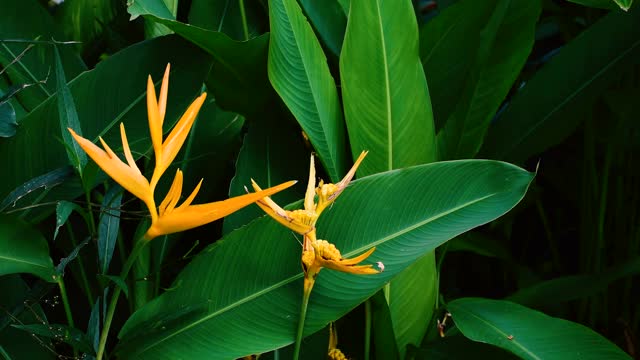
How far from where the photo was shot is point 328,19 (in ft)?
2.99

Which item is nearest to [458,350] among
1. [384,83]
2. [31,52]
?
[384,83]

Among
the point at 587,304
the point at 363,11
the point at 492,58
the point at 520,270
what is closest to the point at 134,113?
the point at 363,11

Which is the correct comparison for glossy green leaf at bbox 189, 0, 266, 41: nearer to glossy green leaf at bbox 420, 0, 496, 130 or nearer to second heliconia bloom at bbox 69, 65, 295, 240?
glossy green leaf at bbox 420, 0, 496, 130

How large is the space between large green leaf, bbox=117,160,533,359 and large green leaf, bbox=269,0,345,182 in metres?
0.10

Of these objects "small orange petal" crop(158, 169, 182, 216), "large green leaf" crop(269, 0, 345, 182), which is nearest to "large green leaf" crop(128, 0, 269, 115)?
"large green leaf" crop(269, 0, 345, 182)

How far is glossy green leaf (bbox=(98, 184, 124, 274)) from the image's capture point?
679mm

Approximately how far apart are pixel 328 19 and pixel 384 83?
0.15 m

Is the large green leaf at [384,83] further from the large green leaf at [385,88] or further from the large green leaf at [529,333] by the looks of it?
the large green leaf at [529,333]

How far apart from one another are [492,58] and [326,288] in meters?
0.34

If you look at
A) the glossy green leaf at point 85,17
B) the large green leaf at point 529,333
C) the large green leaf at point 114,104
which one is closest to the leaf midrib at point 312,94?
the large green leaf at point 114,104

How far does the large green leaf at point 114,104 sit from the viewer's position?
31.1 inches

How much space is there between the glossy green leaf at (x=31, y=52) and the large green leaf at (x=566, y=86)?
50 cm

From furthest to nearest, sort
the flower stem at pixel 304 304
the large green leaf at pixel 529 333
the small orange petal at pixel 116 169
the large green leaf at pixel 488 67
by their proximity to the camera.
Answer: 1. the large green leaf at pixel 488 67
2. the large green leaf at pixel 529 333
3. the flower stem at pixel 304 304
4. the small orange petal at pixel 116 169

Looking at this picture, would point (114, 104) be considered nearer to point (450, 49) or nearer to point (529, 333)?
point (450, 49)
